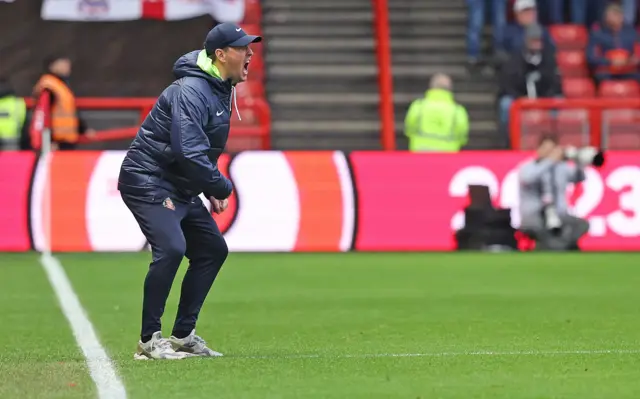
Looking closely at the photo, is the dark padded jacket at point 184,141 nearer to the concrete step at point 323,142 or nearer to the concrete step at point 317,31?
the concrete step at point 323,142

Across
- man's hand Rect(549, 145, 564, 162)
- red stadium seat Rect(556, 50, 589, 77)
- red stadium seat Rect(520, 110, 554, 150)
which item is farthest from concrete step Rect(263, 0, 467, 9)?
man's hand Rect(549, 145, 564, 162)

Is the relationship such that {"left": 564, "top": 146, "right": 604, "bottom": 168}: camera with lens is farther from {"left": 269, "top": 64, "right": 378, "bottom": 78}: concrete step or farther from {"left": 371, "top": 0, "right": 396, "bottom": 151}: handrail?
{"left": 269, "top": 64, "right": 378, "bottom": 78}: concrete step

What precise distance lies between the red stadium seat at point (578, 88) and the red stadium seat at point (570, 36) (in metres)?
0.73

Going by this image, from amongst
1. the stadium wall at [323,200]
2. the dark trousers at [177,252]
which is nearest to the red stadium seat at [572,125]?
the stadium wall at [323,200]

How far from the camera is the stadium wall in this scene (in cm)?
1845

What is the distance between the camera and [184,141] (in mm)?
8695

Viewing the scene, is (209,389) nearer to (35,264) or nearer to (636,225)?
(35,264)

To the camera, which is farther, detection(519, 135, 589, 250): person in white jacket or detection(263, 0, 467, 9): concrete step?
detection(263, 0, 467, 9): concrete step

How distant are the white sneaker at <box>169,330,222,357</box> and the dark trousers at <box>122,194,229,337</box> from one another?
0.06 meters

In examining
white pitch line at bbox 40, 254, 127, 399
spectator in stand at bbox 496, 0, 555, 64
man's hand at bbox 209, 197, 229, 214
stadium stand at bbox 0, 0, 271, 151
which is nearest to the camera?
white pitch line at bbox 40, 254, 127, 399

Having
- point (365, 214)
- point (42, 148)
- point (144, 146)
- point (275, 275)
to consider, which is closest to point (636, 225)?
point (365, 214)

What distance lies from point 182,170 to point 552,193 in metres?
10.2

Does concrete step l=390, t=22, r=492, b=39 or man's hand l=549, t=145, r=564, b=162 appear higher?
concrete step l=390, t=22, r=492, b=39

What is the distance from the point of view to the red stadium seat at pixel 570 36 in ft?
83.1
